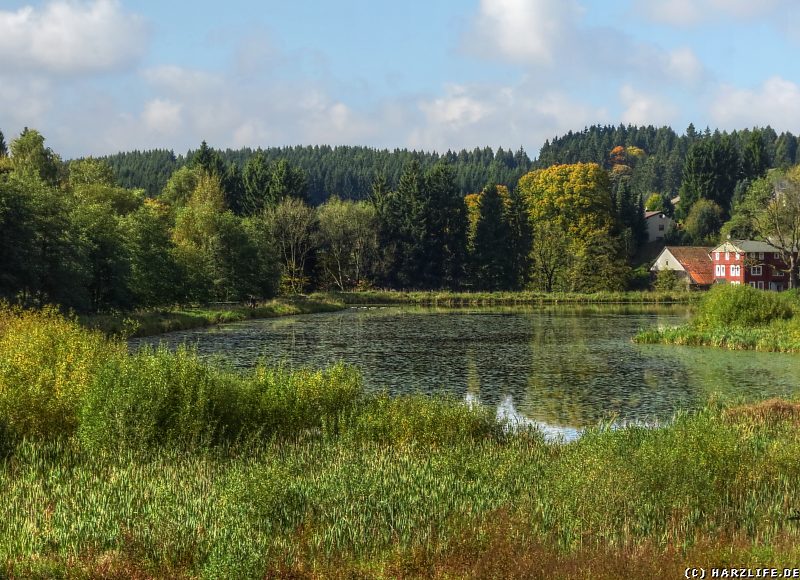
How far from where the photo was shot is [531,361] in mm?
42125

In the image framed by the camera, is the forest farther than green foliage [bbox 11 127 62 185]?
No

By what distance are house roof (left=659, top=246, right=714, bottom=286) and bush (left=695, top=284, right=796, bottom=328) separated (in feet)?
236

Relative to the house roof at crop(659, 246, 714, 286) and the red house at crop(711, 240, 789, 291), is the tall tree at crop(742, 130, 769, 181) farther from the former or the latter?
the red house at crop(711, 240, 789, 291)

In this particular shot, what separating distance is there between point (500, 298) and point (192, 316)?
49.9 meters

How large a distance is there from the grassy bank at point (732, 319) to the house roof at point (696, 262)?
6992 centimetres

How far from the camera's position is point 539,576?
33.2 feet

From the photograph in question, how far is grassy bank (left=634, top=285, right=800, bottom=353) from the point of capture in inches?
1896

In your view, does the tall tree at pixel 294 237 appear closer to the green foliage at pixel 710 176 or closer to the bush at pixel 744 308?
the bush at pixel 744 308

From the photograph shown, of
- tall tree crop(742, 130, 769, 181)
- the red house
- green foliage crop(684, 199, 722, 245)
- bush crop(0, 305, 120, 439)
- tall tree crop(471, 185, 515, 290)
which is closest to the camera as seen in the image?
bush crop(0, 305, 120, 439)

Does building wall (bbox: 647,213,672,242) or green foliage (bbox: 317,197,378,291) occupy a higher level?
building wall (bbox: 647,213,672,242)

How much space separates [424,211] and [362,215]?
9.88 m

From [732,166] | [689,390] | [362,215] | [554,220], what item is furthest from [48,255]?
[732,166]

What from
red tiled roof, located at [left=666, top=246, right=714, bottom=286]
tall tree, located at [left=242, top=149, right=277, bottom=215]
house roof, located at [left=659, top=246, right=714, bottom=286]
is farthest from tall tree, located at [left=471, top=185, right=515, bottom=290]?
tall tree, located at [left=242, top=149, right=277, bottom=215]

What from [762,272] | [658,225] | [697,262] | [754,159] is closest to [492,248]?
[697,262]
